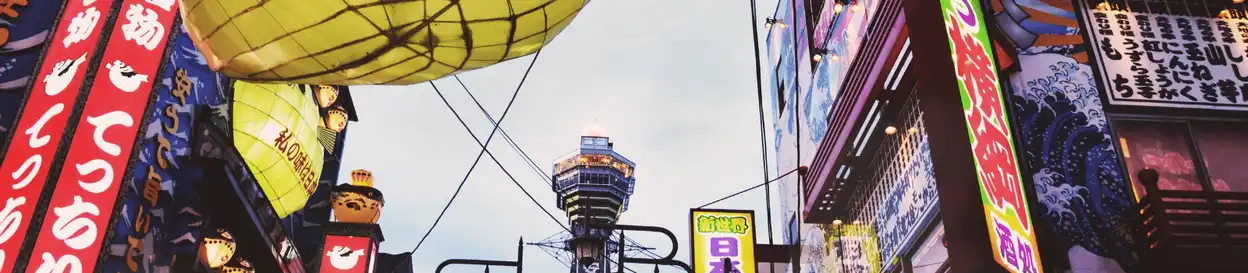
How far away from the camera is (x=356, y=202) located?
15984 millimetres

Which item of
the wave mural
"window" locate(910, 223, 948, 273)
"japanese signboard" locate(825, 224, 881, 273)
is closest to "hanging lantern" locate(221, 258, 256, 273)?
"japanese signboard" locate(825, 224, 881, 273)

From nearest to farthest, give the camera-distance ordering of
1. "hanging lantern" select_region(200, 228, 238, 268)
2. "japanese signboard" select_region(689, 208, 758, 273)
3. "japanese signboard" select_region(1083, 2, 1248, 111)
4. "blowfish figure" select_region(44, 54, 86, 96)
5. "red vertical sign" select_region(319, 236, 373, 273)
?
1. "blowfish figure" select_region(44, 54, 86, 96)
2. "japanese signboard" select_region(1083, 2, 1248, 111)
3. "hanging lantern" select_region(200, 228, 238, 268)
4. "red vertical sign" select_region(319, 236, 373, 273)
5. "japanese signboard" select_region(689, 208, 758, 273)

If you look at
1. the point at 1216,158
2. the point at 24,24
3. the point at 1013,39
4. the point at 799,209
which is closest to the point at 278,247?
A: the point at 24,24

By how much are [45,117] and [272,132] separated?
14.4 ft

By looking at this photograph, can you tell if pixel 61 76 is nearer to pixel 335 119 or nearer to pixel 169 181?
pixel 169 181

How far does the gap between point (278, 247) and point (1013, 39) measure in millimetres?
11848

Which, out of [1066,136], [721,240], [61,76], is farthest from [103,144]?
[721,240]

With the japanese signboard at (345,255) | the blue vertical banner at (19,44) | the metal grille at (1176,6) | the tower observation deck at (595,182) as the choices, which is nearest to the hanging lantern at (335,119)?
the japanese signboard at (345,255)

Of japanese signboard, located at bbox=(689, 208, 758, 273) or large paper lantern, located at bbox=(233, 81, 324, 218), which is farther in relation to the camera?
japanese signboard, located at bbox=(689, 208, 758, 273)

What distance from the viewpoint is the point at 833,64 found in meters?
14.7

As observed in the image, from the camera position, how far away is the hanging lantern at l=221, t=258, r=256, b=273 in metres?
12.5

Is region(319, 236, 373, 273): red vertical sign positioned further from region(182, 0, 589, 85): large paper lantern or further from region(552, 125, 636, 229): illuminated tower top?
region(552, 125, 636, 229): illuminated tower top

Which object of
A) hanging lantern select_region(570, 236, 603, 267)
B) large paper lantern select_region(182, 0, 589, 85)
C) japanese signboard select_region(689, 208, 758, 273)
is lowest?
large paper lantern select_region(182, 0, 589, 85)

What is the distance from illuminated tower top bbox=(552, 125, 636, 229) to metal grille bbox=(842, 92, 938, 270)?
94.5 metres
